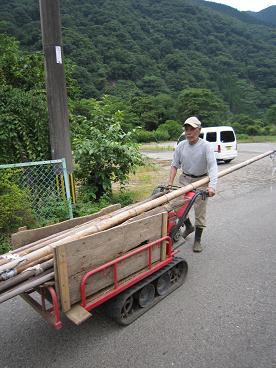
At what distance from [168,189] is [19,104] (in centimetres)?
314

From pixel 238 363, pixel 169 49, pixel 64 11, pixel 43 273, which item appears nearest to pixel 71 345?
pixel 43 273

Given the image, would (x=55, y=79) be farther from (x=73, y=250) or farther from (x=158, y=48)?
(x=158, y=48)

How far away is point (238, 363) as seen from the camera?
288 centimetres

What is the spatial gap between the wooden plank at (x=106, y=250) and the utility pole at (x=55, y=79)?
3.06 metres

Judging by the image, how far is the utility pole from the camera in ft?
18.9

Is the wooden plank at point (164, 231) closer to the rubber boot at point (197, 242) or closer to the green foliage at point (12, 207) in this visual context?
the rubber boot at point (197, 242)

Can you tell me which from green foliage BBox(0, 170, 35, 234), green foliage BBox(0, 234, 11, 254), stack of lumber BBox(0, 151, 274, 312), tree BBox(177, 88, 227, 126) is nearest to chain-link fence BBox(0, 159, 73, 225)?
green foliage BBox(0, 170, 35, 234)

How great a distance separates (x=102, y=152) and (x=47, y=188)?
1.36m

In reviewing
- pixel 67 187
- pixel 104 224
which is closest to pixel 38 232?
pixel 104 224

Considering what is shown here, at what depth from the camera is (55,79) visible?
5.89 metres

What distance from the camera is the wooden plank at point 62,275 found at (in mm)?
2748

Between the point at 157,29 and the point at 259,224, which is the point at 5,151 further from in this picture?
the point at 157,29

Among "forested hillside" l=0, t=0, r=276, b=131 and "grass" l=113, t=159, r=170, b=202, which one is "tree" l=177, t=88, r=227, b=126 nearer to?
"forested hillside" l=0, t=0, r=276, b=131

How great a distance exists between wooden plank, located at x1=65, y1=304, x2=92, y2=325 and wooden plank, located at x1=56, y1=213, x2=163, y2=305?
0.19ft
